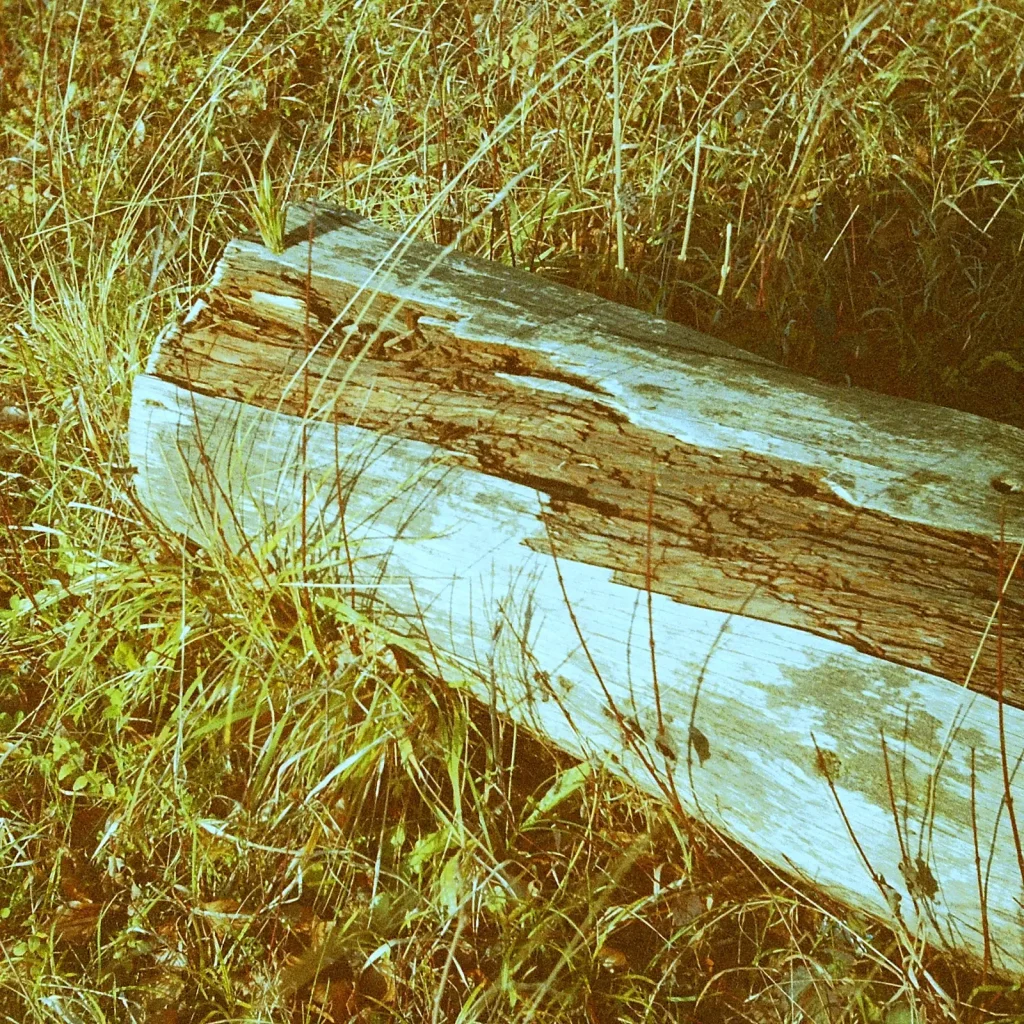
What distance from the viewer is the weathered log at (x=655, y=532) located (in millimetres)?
1365

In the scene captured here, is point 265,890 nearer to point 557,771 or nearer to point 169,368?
point 557,771

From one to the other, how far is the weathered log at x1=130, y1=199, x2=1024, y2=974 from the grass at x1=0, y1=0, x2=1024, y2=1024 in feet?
0.77

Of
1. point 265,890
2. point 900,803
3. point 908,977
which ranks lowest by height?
point 265,890

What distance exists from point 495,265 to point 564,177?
1.06 m

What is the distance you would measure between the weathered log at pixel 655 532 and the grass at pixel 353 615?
0.77 ft

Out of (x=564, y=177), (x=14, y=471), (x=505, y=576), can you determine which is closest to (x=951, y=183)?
(x=564, y=177)

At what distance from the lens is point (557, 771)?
6.73 feet

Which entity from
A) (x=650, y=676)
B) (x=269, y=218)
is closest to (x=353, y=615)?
(x=650, y=676)

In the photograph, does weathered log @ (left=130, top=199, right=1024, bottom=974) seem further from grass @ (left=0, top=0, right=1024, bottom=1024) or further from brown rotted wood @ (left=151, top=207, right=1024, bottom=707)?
grass @ (left=0, top=0, right=1024, bottom=1024)

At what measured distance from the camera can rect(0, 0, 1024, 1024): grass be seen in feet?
5.86

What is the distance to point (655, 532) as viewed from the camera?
154 cm

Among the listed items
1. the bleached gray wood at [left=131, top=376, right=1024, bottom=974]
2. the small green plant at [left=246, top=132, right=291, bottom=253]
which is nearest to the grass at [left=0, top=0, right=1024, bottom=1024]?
the small green plant at [left=246, top=132, right=291, bottom=253]

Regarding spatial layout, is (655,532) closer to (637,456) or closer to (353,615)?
(637,456)

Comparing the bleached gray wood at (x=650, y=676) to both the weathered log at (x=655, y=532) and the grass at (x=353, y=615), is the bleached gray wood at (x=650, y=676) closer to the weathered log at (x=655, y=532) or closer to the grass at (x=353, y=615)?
the weathered log at (x=655, y=532)
